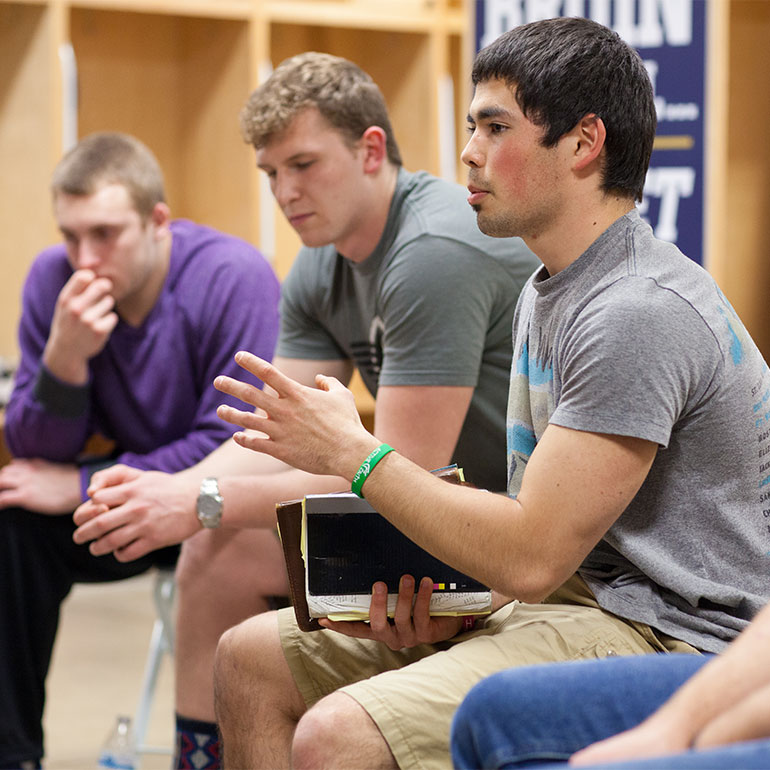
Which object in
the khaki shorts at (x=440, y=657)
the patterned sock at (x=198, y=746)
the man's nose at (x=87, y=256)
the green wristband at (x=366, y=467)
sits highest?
the man's nose at (x=87, y=256)

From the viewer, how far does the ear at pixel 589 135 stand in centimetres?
130

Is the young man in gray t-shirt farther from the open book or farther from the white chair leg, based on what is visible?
the white chair leg

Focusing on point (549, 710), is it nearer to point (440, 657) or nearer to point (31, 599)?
point (440, 657)

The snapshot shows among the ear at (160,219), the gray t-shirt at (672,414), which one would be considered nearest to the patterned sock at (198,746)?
the gray t-shirt at (672,414)

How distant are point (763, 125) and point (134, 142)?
7.15 feet

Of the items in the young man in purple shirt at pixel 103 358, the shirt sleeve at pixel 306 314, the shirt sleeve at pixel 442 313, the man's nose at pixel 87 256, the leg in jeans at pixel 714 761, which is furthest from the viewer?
the man's nose at pixel 87 256

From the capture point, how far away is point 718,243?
310 cm

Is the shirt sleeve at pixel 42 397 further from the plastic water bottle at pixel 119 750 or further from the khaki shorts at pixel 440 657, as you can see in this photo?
the khaki shorts at pixel 440 657

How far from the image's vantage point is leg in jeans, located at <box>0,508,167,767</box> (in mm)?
2104

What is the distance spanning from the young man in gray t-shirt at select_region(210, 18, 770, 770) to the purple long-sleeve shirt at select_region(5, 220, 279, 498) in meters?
0.93

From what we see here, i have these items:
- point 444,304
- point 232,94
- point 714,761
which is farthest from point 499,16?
point 714,761

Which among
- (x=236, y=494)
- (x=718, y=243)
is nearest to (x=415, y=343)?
(x=236, y=494)

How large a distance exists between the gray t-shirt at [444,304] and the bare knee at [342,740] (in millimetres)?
621

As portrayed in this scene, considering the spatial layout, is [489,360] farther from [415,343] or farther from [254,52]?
[254,52]
